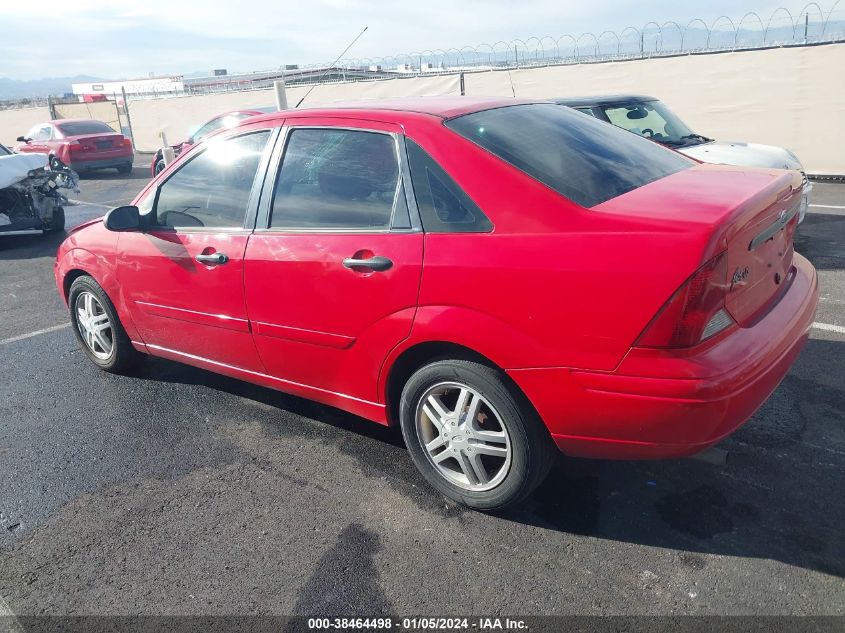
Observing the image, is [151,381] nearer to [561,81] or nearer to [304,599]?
[304,599]

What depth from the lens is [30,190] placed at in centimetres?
973

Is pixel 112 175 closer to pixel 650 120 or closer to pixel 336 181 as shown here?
pixel 650 120

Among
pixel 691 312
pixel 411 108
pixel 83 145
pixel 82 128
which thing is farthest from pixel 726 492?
pixel 82 128

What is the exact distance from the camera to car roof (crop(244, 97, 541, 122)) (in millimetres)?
3109

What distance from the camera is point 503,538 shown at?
9.19 ft

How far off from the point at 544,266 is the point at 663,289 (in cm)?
42

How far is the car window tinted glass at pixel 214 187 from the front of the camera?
11.6 ft

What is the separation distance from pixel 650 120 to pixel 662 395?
632cm

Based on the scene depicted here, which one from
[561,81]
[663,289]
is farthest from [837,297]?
[561,81]

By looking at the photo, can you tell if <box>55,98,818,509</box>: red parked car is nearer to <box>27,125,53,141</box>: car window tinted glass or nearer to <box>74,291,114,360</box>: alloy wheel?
<box>74,291,114,360</box>: alloy wheel

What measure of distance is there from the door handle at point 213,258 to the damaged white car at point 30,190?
24.5 ft

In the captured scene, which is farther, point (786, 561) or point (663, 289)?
point (786, 561)

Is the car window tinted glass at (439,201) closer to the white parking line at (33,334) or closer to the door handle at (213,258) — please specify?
the door handle at (213,258)

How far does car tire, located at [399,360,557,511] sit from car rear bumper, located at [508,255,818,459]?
107mm
